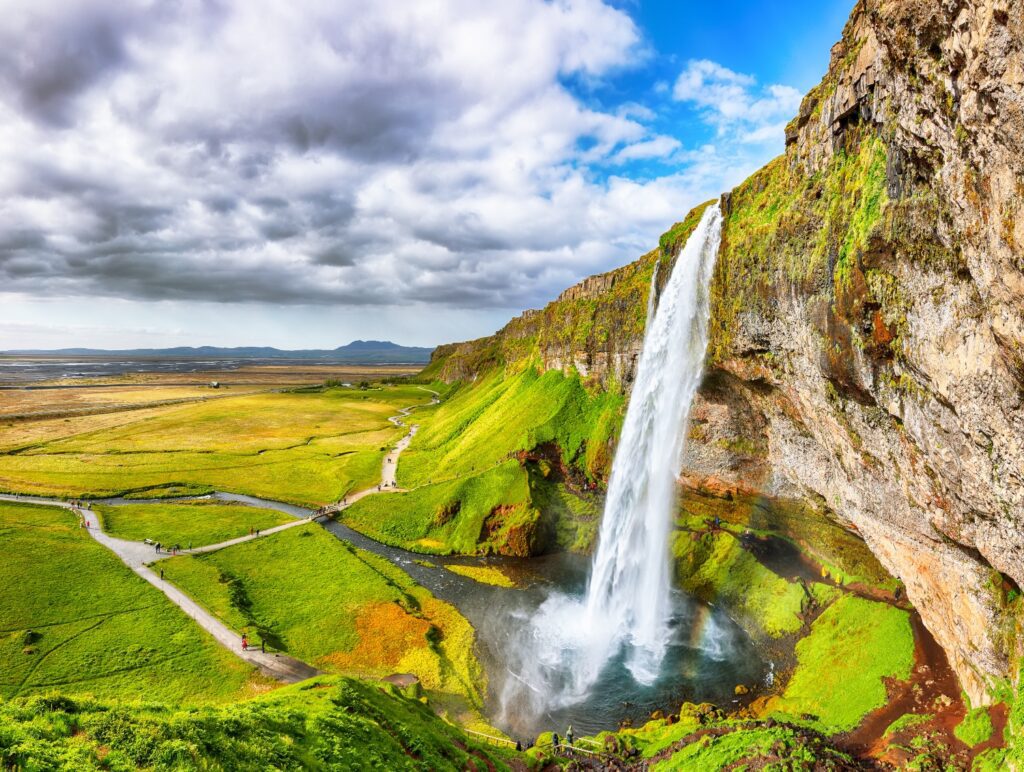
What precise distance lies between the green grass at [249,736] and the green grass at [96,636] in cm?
1137

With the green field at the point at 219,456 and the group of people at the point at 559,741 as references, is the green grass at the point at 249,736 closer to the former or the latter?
the group of people at the point at 559,741

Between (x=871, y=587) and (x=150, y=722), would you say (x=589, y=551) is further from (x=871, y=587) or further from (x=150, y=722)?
(x=150, y=722)

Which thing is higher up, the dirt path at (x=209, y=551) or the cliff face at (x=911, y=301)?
the cliff face at (x=911, y=301)

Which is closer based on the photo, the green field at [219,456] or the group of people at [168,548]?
the group of people at [168,548]

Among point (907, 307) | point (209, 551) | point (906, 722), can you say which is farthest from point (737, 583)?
point (209, 551)

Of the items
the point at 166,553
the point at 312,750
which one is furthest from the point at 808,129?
the point at 166,553

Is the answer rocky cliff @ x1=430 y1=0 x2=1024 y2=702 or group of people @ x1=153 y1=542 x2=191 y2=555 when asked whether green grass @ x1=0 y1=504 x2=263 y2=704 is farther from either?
rocky cliff @ x1=430 y1=0 x2=1024 y2=702

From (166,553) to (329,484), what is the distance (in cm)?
2384

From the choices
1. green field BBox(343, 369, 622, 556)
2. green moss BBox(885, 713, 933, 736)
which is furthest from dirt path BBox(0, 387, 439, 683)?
green moss BBox(885, 713, 933, 736)

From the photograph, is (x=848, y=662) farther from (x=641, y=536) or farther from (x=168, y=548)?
(x=168, y=548)

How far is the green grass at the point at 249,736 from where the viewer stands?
32.0ft

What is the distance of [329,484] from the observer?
6675 cm

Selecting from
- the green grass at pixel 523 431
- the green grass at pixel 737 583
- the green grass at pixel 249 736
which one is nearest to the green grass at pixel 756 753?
the green grass at pixel 249 736

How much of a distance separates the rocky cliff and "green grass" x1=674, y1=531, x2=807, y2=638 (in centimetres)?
673
